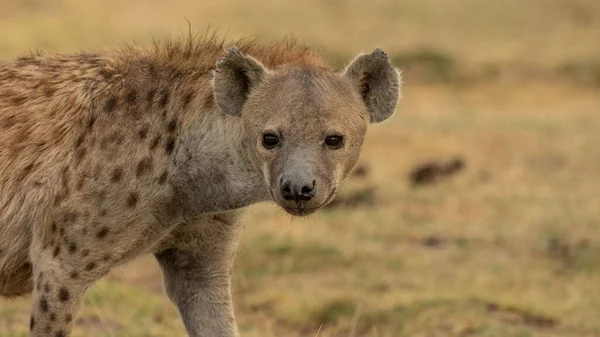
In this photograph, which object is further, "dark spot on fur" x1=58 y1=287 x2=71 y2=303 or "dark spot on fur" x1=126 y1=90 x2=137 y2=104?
"dark spot on fur" x1=126 y1=90 x2=137 y2=104

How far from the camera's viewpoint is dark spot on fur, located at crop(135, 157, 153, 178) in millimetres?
4621

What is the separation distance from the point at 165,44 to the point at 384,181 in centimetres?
717

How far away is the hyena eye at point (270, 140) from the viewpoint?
14.2 ft

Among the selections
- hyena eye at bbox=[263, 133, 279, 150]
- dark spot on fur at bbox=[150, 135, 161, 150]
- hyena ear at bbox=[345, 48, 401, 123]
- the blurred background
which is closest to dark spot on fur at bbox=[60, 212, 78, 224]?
dark spot on fur at bbox=[150, 135, 161, 150]

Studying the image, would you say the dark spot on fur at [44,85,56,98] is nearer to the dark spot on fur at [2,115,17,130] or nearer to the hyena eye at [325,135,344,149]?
the dark spot on fur at [2,115,17,130]

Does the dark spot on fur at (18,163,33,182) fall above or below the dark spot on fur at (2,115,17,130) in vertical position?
below

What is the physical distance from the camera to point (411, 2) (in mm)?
24312

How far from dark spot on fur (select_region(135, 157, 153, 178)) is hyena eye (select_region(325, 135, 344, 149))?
2.33 ft

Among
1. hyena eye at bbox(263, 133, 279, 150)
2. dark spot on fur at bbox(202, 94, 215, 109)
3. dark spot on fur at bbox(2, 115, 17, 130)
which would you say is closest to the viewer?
hyena eye at bbox(263, 133, 279, 150)

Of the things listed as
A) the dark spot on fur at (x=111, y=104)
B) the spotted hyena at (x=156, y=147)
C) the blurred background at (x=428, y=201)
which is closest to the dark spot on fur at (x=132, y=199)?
the spotted hyena at (x=156, y=147)

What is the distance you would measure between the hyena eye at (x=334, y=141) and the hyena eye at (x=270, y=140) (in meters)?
0.17

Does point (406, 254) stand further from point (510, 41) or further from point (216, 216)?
point (510, 41)

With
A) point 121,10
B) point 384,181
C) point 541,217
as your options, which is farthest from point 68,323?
point 121,10

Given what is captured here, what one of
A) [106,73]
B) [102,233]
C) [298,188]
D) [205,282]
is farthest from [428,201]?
[298,188]
